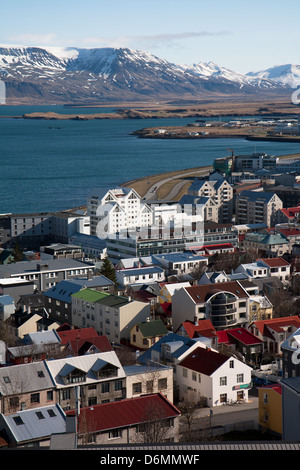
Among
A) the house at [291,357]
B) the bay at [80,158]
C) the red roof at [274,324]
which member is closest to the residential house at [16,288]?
the red roof at [274,324]

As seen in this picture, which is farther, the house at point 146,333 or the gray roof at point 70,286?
the gray roof at point 70,286

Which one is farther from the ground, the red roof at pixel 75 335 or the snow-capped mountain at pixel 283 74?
the snow-capped mountain at pixel 283 74

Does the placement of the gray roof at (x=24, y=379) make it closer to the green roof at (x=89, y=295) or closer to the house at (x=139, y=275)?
the green roof at (x=89, y=295)

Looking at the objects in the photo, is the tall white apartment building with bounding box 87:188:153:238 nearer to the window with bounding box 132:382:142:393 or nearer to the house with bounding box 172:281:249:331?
the house with bounding box 172:281:249:331
